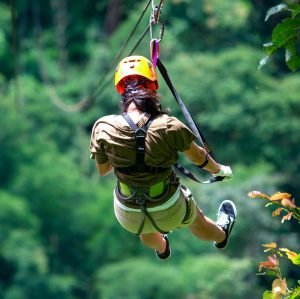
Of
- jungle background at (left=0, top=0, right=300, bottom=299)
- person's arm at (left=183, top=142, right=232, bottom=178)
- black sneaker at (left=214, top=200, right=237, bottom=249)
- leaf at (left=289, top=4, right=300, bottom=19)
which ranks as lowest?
jungle background at (left=0, top=0, right=300, bottom=299)

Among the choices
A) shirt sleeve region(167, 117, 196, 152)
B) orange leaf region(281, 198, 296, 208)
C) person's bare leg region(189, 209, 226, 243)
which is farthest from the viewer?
person's bare leg region(189, 209, 226, 243)

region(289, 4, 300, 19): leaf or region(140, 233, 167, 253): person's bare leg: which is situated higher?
region(289, 4, 300, 19): leaf

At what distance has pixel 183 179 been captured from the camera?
2383 cm

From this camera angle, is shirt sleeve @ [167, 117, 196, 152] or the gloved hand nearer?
shirt sleeve @ [167, 117, 196, 152]

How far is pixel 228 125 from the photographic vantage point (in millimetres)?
27031

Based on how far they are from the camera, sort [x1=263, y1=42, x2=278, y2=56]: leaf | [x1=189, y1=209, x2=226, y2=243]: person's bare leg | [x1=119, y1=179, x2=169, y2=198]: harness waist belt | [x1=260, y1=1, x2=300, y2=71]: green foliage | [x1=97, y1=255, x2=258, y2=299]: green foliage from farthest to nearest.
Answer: [x1=97, y1=255, x2=258, y2=299]: green foliage, [x1=189, y1=209, x2=226, y2=243]: person's bare leg, [x1=119, y1=179, x2=169, y2=198]: harness waist belt, [x1=263, y1=42, x2=278, y2=56]: leaf, [x1=260, y1=1, x2=300, y2=71]: green foliage

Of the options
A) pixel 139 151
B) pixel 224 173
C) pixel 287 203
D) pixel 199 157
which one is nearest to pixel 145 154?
pixel 139 151

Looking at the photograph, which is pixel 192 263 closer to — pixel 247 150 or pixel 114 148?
pixel 247 150

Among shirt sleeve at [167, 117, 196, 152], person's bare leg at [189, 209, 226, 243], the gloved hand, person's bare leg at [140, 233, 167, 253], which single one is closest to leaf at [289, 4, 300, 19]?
shirt sleeve at [167, 117, 196, 152]

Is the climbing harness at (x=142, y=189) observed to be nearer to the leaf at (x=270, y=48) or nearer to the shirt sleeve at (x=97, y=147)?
the shirt sleeve at (x=97, y=147)

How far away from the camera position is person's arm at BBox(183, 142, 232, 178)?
5230 millimetres

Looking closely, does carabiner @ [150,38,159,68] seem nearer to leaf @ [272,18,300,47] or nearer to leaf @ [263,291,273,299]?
leaf @ [272,18,300,47]

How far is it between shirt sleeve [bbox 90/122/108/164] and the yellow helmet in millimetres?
235

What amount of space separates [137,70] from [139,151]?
0.37 meters
